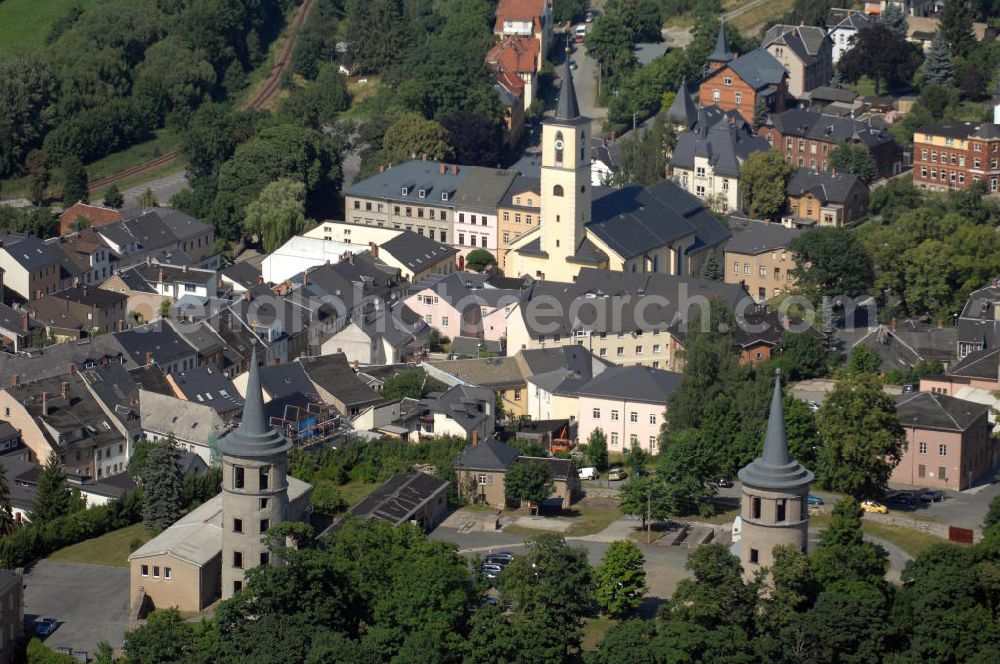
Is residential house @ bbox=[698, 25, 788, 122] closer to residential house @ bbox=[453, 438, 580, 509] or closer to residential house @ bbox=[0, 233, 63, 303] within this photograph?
residential house @ bbox=[0, 233, 63, 303]

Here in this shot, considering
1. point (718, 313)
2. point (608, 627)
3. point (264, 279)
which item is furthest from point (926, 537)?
point (264, 279)

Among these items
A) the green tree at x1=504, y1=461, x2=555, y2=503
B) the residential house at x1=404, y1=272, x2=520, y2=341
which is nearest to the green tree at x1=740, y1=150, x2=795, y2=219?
the residential house at x1=404, y1=272, x2=520, y2=341

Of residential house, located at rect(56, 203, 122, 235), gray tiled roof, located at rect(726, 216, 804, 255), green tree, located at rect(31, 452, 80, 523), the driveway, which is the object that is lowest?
the driveway

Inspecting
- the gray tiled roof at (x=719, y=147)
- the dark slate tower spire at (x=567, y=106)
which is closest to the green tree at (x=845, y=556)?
the dark slate tower spire at (x=567, y=106)

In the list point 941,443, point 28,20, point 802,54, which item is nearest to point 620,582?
point 941,443

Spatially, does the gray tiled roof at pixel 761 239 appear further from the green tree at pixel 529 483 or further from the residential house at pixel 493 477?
the green tree at pixel 529 483

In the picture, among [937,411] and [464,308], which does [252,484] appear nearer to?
[937,411]
